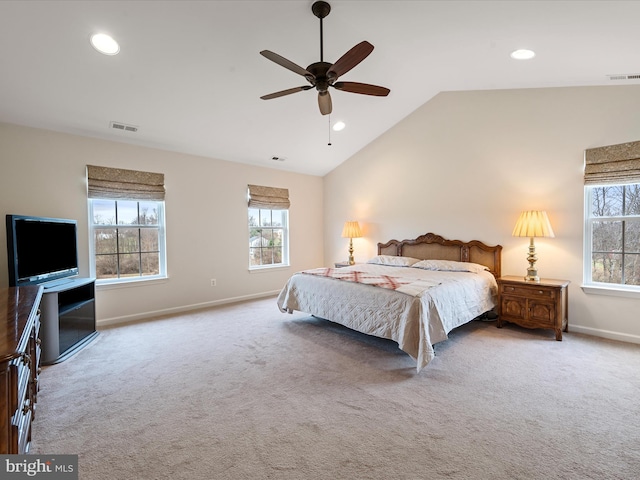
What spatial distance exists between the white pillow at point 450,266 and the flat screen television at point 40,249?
14.5 feet

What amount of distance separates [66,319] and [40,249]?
0.75 m

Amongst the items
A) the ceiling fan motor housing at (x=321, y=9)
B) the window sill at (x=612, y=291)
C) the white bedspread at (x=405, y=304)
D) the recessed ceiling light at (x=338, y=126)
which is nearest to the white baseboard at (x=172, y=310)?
the white bedspread at (x=405, y=304)

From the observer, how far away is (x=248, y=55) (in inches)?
122

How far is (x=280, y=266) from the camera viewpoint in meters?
6.00

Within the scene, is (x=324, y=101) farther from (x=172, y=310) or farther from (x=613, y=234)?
(x=172, y=310)

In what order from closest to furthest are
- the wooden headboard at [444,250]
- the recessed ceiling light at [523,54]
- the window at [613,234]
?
the recessed ceiling light at [523,54] → the window at [613,234] → the wooden headboard at [444,250]

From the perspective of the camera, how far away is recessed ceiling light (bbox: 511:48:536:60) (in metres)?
2.94

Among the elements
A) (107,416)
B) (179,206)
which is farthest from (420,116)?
(107,416)

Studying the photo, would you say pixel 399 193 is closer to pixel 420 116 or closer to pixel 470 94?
pixel 420 116

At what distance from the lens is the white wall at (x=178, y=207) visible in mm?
3516

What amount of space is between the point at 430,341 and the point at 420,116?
3.69 m

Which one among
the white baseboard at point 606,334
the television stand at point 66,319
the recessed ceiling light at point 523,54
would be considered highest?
the recessed ceiling light at point 523,54

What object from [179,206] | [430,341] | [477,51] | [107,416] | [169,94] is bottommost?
[107,416]

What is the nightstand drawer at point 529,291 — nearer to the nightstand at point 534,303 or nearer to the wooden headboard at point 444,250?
the nightstand at point 534,303
